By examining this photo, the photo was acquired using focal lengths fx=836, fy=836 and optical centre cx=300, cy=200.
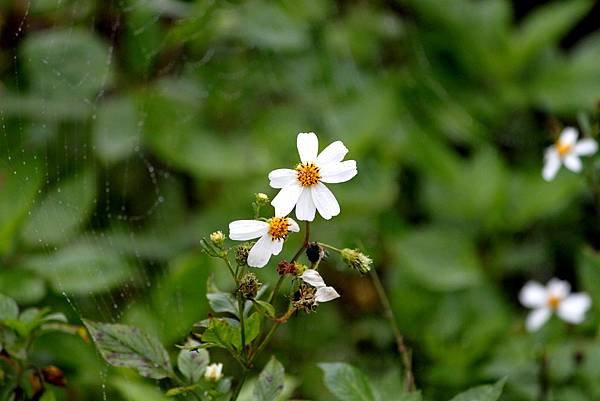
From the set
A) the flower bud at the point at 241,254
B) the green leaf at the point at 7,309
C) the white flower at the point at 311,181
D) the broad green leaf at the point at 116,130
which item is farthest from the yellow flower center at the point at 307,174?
the broad green leaf at the point at 116,130

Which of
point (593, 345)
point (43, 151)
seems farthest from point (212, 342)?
point (43, 151)

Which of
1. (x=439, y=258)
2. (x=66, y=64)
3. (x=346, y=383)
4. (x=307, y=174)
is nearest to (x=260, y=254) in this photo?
(x=307, y=174)

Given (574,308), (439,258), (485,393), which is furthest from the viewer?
(439,258)

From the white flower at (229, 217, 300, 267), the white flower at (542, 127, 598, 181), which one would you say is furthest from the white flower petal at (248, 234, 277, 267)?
the white flower at (542, 127, 598, 181)

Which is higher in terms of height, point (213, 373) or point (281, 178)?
point (281, 178)

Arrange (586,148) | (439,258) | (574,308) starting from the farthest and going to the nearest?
(439,258), (574,308), (586,148)

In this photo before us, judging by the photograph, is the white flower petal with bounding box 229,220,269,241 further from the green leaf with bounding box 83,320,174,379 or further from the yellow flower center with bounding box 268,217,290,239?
the green leaf with bounding box 83,320,174,379

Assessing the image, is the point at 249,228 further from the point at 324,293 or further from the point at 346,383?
the point at 346,383

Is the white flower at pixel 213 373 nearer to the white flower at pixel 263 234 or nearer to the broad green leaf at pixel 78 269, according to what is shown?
the white flower at pixel 263 234
